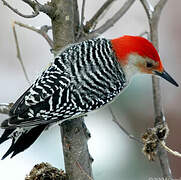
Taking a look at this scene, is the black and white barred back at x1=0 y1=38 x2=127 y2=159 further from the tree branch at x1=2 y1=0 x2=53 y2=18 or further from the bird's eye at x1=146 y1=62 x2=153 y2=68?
the tree branch at x1=2 y1=0 x2=53 y2=18

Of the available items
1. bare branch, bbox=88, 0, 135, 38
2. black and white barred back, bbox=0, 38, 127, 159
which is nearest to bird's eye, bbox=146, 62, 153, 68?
black and white barred back, bbox=0, 38, 127, 159

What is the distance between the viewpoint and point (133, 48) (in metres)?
2.51

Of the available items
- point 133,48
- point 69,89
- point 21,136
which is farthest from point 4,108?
point 133,48

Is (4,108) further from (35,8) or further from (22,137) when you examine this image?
(35,8)

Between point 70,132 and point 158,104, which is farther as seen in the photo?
point 70,132

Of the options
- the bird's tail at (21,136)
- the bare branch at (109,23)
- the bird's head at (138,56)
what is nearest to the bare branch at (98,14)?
the bare branch at (109,23)

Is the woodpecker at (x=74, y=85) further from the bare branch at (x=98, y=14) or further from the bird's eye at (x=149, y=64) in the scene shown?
the bare branch at (x=98, y=14)

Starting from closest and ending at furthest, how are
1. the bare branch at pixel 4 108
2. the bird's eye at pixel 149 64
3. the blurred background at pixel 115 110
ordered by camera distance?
the bare branch at pixel 4 108 < the bird's eye at pixel 149 64 < the blurred background at pixel 115 110

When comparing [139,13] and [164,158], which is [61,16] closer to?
[164,158]

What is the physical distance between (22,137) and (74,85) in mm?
373

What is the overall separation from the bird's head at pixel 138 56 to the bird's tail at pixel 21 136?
2.09ft

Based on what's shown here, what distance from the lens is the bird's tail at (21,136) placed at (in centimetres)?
219

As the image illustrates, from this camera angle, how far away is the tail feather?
2193 mm

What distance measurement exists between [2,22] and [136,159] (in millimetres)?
1970
